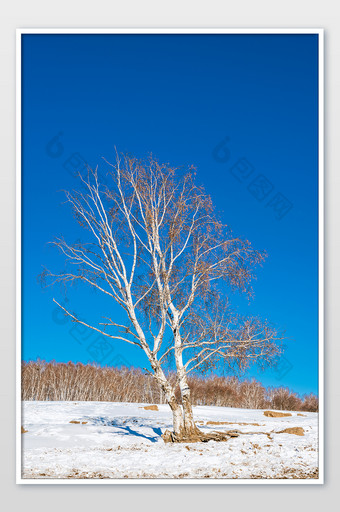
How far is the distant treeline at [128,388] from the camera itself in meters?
16.5

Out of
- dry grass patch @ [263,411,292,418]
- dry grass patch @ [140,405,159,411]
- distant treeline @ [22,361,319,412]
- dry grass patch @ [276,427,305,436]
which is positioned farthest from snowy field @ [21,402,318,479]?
dry grass patch @ [140,405,159,411]

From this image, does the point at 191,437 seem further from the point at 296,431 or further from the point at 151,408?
the point at 151,408

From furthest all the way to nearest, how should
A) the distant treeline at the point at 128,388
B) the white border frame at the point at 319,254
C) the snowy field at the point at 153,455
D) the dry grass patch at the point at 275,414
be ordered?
1. the distant treeline at the point at 128,388
2. the dry grass patch at the point at 275,414
3. the snowy field at the point at 153,455
4. the white border frame at the point at 319,254

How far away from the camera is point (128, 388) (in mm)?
20922

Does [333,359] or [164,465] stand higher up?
[333,359]

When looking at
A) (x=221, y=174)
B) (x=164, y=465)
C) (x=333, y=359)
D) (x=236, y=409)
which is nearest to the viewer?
(x=333, y=359)

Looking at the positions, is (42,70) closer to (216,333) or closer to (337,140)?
(337,140)

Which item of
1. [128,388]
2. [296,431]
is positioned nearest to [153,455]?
[296,431]

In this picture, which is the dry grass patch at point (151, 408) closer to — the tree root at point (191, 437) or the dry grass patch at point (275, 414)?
the dry grass patch at point (275, 414)

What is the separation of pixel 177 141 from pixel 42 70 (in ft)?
7.65

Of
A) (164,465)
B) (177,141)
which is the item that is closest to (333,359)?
(164,465)

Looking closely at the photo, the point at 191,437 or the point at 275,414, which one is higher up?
the point at 191,437

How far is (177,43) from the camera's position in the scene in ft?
24.2

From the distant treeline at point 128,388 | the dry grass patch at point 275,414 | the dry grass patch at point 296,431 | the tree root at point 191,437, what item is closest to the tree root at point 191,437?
the tree root at point 191,437
